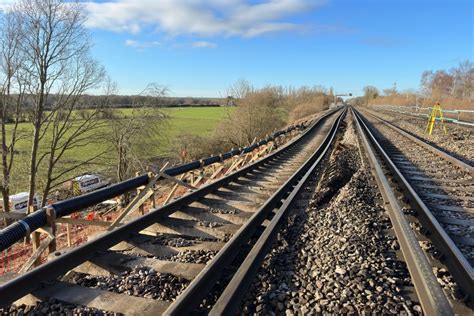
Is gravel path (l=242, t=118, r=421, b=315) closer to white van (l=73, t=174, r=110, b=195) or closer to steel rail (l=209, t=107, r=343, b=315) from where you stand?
steel rail (l=209, t=107, r=343, b=315)

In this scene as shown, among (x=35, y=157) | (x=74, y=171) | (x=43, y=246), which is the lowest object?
(x=74, y=171)

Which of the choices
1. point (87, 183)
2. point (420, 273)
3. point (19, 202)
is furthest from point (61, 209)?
point (87, 183)

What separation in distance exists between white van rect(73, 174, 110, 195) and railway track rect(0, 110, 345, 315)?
89.3ft

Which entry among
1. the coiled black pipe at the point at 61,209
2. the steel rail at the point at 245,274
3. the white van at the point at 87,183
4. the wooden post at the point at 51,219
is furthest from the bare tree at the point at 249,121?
the wooden post at the point at 51,219

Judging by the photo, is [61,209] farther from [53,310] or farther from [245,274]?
[245,274]

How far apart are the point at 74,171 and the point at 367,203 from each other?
2655cm

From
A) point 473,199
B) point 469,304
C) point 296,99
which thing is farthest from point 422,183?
point 296,99

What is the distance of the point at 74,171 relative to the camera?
28.0m

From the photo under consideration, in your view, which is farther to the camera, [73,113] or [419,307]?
[73,113]

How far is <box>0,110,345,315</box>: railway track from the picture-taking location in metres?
3.03

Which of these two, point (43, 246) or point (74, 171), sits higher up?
point (43, 246)

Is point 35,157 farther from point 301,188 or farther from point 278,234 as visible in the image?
point 278,234

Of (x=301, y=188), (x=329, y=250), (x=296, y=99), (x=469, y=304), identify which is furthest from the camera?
(x=296, y=99)

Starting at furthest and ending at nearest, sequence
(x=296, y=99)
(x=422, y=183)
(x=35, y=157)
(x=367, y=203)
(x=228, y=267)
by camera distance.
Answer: (x=296, y=99) → (x=35, y=157) → (x=422, y=183) → (x=367, y=203) → (x=228, y=267)
